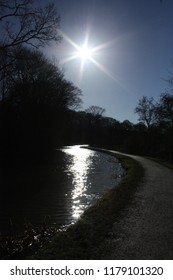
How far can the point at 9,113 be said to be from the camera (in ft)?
169

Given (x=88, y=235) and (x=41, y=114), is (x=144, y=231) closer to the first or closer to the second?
(x=88, y=235)

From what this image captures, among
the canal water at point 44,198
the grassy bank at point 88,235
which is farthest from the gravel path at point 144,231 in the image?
the canal water at point 44,198

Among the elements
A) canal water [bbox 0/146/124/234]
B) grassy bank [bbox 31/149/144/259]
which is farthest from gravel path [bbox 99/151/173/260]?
canal water [bbox 0/146/124/234]

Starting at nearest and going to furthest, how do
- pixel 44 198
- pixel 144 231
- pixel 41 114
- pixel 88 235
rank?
1. pixel 88 235
2. pixel 144 231
3. pixel 44 198
4. pixel 41 114

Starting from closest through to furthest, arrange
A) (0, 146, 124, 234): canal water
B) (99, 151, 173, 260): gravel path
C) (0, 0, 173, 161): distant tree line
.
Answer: (99, 151, 173, 260): gravel path < (0, 146, 124, 234): canal water < (0, 0, 173, 161): distant tree line

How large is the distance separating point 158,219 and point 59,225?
8.76 feet

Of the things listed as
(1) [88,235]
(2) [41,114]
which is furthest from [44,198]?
(2) [41,114]

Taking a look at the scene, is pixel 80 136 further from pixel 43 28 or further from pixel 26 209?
pixel 26 209

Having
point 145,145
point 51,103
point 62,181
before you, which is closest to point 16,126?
point 51,103

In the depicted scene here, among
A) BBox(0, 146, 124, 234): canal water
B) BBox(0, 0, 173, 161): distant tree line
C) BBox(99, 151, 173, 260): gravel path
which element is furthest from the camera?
BBox(0, 0, 173, 161): distant tree line

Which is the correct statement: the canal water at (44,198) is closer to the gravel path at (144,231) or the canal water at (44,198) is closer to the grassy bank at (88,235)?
the grassy bank at (88,235)

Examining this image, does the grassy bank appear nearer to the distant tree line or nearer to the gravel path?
the gravel path

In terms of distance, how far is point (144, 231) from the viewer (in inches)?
368

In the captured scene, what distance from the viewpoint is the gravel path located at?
24.7 feet
